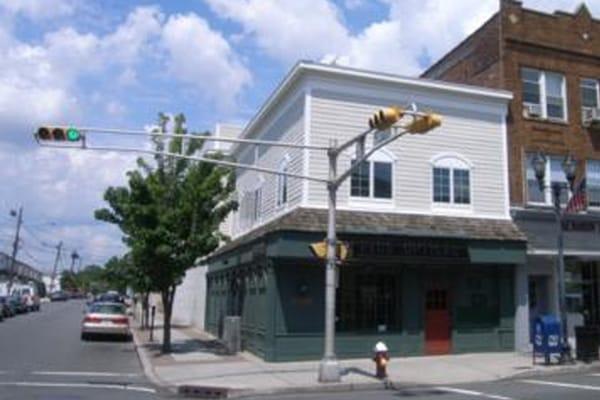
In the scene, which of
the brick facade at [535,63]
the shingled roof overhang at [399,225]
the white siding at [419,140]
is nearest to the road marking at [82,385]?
the shingled roof overhang at [399,225]

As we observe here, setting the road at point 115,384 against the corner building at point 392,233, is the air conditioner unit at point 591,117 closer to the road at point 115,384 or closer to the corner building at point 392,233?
the corner building at point 392,233

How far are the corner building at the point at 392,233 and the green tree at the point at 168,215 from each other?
1870mm

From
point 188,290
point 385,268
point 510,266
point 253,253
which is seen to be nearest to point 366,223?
point 385,268

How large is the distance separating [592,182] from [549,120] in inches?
108

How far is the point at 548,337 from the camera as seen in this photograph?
20.0m

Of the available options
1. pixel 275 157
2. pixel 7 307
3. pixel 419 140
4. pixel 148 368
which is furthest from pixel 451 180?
pixel 7 307

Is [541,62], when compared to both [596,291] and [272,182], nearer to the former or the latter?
[596,291]

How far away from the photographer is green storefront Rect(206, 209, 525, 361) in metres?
21.2

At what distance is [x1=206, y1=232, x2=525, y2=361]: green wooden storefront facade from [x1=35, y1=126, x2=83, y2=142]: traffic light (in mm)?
7003

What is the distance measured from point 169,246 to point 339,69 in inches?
287

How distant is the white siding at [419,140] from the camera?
2253cm

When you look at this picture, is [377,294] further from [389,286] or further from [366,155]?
[366,155]

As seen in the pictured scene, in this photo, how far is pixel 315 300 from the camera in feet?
70.9

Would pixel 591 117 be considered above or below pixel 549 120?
above
